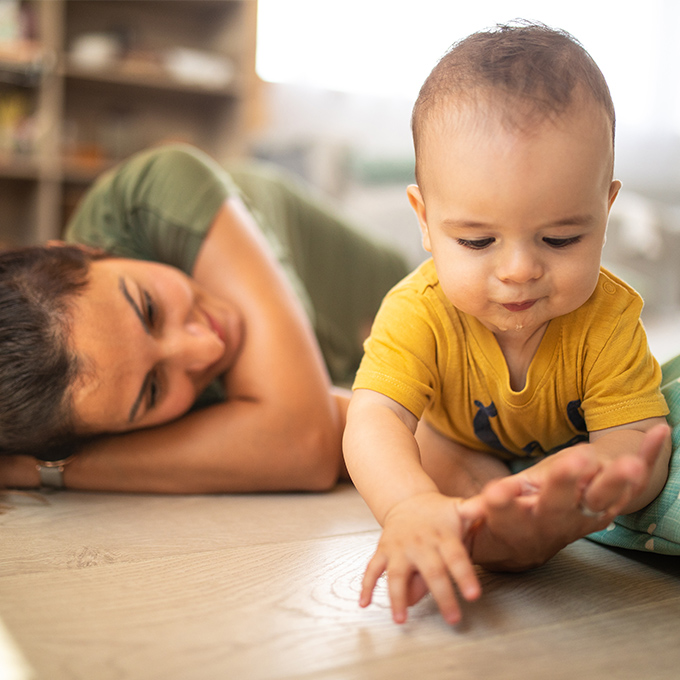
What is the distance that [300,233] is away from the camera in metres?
1.77

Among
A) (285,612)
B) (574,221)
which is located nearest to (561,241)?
(574,221)

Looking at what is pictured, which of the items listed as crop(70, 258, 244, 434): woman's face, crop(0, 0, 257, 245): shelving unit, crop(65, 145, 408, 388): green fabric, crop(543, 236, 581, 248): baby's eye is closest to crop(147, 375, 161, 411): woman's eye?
crop(70, 258, 244, 434): woman's face

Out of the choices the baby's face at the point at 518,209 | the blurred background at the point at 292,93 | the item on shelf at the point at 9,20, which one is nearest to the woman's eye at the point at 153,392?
the baby's face at the point at 518,209

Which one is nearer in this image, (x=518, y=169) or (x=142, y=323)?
(x=518, y=169)

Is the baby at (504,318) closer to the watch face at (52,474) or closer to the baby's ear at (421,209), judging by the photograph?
the baby's ear at (421,209)

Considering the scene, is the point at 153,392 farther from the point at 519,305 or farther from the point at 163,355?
the point at 519,305

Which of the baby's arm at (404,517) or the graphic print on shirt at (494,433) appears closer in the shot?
the baby's arm at (404,517)

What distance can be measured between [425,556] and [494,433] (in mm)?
330

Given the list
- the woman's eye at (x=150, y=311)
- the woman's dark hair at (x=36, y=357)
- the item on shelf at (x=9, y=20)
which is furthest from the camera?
the item on shelf at (x=9, y=20)

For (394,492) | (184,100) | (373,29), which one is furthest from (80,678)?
(184,100)

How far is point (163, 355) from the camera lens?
993mm

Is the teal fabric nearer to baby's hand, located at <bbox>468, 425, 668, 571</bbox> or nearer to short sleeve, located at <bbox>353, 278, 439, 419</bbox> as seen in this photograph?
baby's hand, located at <bbox>468, 425, 668, 571</bbox>

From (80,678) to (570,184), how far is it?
1.78 ft

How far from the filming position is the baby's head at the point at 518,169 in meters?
0.60
